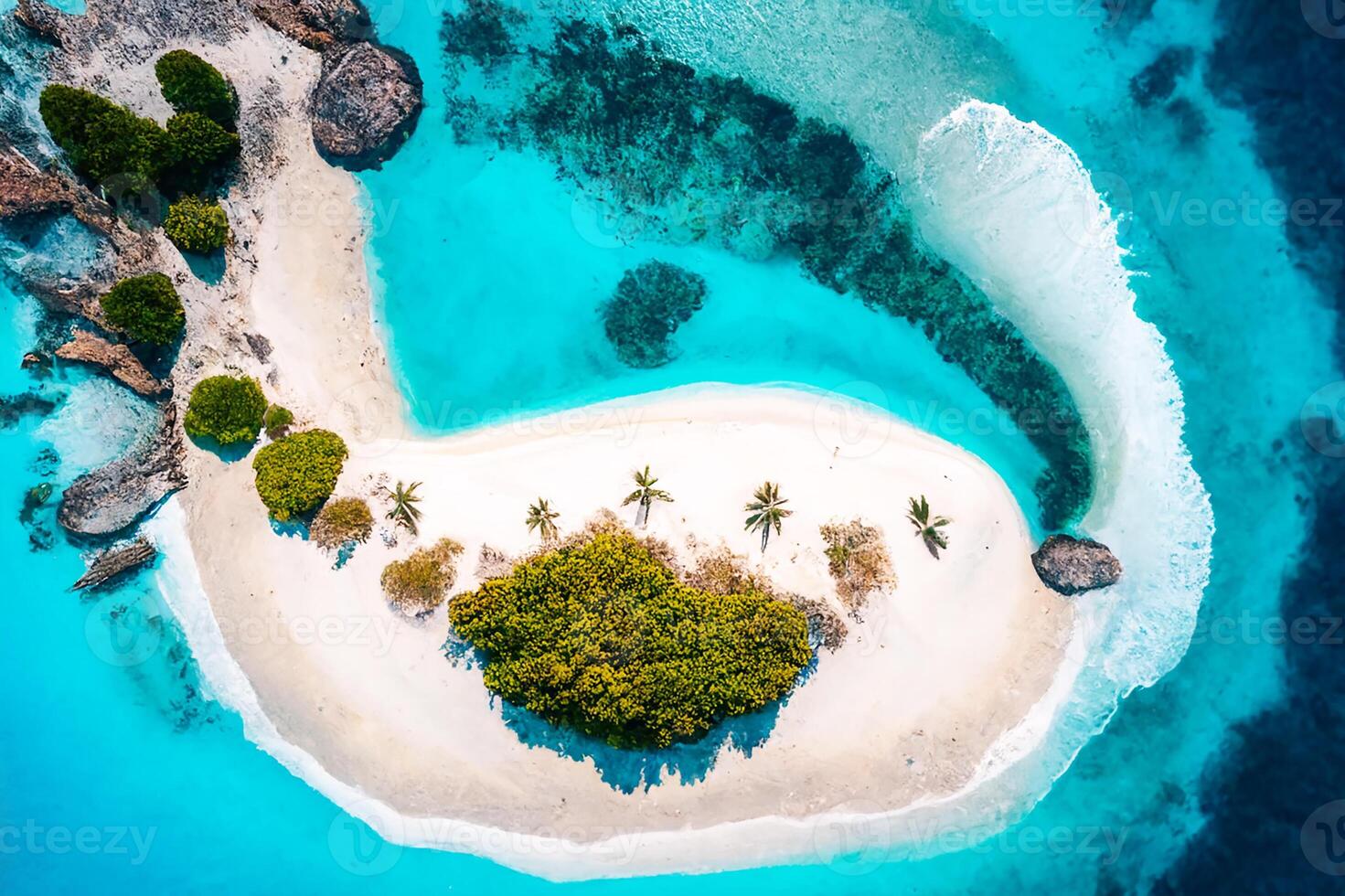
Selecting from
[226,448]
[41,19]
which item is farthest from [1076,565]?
[41,19]

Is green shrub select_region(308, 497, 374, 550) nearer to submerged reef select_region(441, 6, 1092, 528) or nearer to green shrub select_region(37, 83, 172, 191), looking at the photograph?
green shrub select_region(37, 83, 172, 191)

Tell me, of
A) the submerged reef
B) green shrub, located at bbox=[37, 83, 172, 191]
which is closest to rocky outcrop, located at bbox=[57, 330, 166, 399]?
green shrub, located at bbox=[37, 83, 172, 191]

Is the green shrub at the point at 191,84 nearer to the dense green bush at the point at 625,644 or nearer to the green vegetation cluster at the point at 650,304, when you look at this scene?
the green vegetation cluster at the point at 650,304

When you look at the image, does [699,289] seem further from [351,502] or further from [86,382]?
[86,382]

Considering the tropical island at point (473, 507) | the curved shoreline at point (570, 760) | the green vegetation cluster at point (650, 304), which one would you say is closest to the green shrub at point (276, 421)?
the tropical island at point (473, 507)

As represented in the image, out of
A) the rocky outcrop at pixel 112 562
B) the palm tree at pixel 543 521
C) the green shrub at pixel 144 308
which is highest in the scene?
the green shrub at pixel 144 308

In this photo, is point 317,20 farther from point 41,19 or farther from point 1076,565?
point 1076,565
